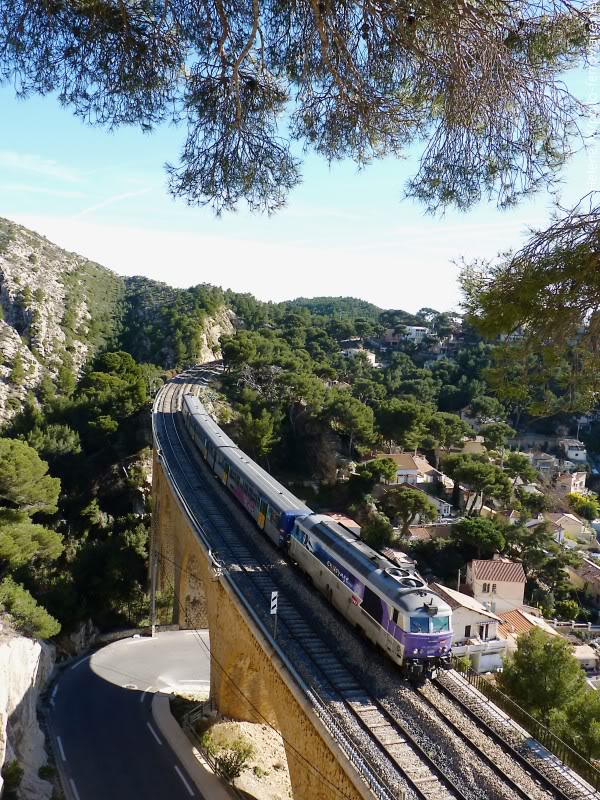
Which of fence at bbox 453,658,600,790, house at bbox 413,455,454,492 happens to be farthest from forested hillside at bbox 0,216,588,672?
fence at bbox 453,658,600,790

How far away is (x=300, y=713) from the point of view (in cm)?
839

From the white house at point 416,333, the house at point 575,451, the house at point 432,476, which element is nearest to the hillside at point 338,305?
the white house at point 416,333

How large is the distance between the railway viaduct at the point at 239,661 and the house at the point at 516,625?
1072 cm

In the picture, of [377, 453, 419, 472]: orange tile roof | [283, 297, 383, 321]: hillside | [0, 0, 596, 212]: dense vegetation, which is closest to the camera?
[0, 0, 596, 212]: dense vegetation

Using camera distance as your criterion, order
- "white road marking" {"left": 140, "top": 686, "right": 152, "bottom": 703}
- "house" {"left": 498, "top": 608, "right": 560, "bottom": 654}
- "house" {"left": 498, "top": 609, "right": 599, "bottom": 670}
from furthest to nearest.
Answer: "house" {"left": 498, "top": 608, "right": 560, "bottom": 654} < "house" {"left": 498, "top": 609, "right": 599, "bottom": 670} < "white road marking" {"left": 140, "top": 686, "right": 152, "bottom": 703}

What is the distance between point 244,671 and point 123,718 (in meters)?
4.76

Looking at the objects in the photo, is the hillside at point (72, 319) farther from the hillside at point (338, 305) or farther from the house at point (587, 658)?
the hillside at point (338, 305)

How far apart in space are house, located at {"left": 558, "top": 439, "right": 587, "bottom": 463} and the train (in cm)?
3934

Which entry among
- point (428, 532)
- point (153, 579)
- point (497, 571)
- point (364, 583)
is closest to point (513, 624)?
point (497, 571)

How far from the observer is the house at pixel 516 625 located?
811 inches

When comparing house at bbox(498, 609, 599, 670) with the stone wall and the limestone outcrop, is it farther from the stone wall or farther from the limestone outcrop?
the limestone outcrop

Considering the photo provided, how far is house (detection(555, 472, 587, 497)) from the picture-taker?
39.2m

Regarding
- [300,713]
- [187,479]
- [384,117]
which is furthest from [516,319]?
[187,479]

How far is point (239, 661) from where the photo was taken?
39.0 ft
